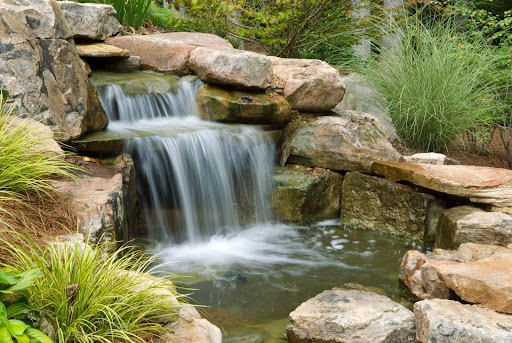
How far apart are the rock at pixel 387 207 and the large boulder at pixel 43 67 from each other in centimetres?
297

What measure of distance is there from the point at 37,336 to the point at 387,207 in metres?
4.69

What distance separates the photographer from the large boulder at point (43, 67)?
5.08m

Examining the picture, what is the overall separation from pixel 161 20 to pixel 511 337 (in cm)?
774

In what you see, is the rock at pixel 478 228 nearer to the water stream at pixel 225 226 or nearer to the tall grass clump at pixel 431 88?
the water stream at pixel 225 226

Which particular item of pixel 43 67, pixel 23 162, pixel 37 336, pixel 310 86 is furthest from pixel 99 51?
pixel 37 336

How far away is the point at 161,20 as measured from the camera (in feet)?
33.1

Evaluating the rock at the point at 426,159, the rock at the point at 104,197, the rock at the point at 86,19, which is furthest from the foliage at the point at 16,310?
the rock at the point at 426,159

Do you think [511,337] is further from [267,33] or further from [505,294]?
[267,33]

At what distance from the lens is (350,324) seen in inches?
162

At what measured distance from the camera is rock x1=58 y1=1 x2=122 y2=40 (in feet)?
23.5

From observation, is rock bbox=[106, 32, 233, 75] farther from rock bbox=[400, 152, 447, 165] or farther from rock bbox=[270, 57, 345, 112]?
rock bbox=[400, 152, 447, 165]

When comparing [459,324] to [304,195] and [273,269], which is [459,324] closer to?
[273,269]

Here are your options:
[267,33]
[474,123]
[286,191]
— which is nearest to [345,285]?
[286,191]

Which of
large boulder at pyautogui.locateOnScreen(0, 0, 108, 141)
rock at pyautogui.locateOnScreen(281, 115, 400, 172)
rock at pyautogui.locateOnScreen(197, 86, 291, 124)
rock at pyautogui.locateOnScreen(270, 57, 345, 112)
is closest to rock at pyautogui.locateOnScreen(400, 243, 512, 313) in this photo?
rock at pyautogui.locateOnScreen(281, 115, 400, 172)
